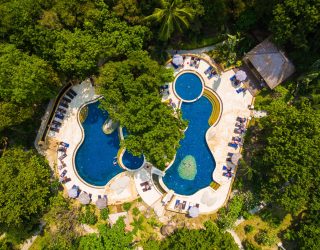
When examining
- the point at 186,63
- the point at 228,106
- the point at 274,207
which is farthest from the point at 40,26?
the point at 274,207

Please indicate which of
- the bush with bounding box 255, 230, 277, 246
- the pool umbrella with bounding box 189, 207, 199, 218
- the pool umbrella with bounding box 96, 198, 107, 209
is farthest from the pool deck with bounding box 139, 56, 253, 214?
the bush with bounding box 255, 230, 277, 246

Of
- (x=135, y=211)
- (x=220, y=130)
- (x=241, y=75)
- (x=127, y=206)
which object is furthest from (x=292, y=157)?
(x=127, y=206)

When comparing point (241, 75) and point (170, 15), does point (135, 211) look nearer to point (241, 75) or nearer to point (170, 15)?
point (241, 75)

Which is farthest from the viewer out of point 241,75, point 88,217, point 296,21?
point 241,75

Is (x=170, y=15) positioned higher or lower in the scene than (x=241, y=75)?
higher

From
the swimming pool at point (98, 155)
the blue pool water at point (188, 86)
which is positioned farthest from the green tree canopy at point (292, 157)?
the swimming pool at point (98, 155)
